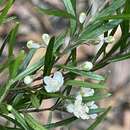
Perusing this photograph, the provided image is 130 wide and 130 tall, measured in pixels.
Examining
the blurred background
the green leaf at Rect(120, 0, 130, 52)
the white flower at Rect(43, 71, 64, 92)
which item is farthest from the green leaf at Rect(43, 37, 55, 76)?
the blurred background

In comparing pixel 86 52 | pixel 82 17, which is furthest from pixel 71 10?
pixel 86 52

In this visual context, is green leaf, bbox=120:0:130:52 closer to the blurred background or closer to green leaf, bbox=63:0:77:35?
green leaf, bbox=63:0:77:35

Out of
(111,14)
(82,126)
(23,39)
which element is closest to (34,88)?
(111,14)

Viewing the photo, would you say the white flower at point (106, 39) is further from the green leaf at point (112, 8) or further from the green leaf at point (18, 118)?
the green leaf at point (18, 118)

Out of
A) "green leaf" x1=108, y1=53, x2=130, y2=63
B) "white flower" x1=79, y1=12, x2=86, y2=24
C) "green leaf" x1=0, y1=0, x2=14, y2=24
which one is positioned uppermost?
"green leaf" x1=0, y1=0, x2=14, y2=24

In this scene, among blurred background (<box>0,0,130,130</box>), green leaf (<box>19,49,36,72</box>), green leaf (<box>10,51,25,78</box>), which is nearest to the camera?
green leaf (<box>10,51,25,78</box>)

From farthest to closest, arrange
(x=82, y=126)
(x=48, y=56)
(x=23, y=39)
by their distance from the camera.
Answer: (x=23, y=39), (x=82, y=126), (x=48, y=56)

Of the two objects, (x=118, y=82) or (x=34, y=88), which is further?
(x=118, y=82)

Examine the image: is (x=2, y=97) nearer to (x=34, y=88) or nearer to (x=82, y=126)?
(x=34, y=88)
